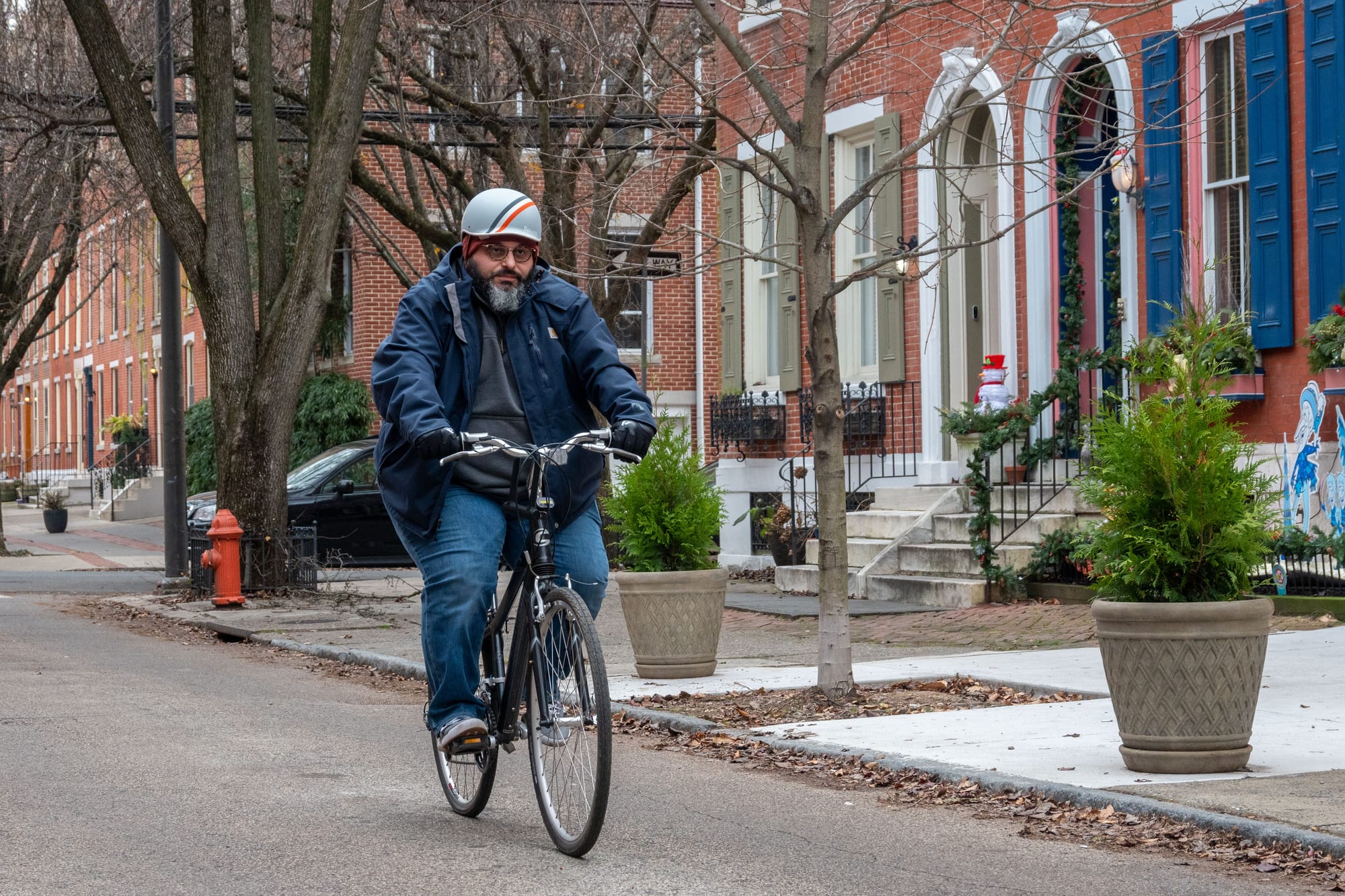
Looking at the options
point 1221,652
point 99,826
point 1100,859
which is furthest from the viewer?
point 1221,652

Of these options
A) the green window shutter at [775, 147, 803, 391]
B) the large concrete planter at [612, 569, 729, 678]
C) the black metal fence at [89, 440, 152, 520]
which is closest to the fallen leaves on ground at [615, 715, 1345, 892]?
the large concrete planter at [612, 569, 729, 678]

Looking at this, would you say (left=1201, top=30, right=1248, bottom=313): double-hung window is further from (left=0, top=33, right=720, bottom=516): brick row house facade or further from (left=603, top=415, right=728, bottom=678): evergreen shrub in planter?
(left=603, top=415, right=728, bottom=678): evergreen shrub in planter

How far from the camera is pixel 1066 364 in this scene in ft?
48.9

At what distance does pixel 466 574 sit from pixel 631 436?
69 centimetres

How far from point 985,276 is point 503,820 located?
1231 centimetres

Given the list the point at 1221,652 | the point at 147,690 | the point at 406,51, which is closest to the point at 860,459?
the point at 406,51

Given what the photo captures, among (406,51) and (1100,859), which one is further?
(406,51)

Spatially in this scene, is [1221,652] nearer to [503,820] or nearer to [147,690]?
[503,820]

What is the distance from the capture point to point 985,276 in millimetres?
17484

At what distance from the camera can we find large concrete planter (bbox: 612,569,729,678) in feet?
33.0

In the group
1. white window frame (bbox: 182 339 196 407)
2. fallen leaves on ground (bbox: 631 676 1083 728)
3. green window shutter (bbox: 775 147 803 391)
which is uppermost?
white window frame (bbox: 182 339 196 407)

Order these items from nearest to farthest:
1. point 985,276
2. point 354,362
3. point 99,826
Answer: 1. point 99,826
2. point 985,276
3. point 354,362

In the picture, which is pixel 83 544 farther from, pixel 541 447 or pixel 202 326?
pixel 541 447

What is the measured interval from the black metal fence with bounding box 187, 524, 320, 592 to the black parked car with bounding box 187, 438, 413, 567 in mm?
2718
